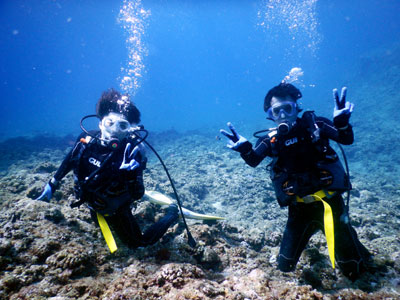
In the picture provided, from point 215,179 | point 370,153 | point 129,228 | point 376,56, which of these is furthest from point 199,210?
point 376,56

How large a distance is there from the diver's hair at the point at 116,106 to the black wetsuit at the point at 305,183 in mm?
2685

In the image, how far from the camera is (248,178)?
1032 cm

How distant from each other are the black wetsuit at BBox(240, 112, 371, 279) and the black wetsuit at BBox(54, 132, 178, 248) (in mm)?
2037

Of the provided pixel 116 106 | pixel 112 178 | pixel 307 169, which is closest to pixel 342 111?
pixel 307 169

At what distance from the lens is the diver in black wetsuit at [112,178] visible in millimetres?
3270

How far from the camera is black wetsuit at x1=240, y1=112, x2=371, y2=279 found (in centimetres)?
292

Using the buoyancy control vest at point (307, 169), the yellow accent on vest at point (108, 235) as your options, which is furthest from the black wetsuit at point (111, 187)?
the buoyancy control vest at point (307, 169)

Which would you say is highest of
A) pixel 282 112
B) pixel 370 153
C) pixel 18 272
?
pixel 282 112

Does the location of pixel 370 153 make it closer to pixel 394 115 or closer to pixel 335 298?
pixel 394 115

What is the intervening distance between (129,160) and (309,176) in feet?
9.48

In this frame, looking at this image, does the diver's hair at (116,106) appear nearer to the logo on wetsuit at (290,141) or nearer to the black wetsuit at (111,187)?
the black wetsuit at (111,187)

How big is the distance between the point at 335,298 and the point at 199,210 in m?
6.25

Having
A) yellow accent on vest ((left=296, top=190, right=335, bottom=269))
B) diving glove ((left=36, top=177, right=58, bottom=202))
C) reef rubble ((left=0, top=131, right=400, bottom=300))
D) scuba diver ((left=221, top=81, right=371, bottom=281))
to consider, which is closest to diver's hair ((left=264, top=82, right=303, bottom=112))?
scuba diver ((left=221, top=81, right=371, bottom=281))

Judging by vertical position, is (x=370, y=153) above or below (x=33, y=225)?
below
